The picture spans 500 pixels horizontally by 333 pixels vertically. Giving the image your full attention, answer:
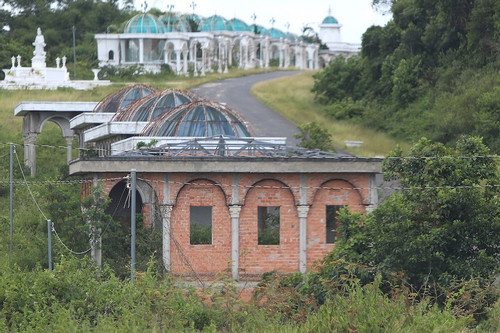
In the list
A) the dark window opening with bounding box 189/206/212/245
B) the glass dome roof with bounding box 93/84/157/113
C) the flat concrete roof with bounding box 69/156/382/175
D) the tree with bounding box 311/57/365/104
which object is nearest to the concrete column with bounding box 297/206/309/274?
the flat concrete roof with bounding box 69/156/382/175

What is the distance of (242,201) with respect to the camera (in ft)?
125

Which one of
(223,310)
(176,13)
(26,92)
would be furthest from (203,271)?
(176,13)

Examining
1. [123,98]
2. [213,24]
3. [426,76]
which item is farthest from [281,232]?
[213,24]

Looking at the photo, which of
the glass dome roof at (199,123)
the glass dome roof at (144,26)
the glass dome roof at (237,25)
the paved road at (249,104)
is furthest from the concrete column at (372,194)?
the glass dome roof at (237,25)

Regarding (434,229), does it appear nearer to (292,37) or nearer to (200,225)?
(200,225)

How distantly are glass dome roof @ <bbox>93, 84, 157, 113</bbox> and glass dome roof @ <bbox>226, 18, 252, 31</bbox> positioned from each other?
56549 mm

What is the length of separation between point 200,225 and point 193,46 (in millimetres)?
66610

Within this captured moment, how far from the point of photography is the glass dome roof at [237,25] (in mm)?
114594

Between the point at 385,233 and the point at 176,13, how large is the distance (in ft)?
313

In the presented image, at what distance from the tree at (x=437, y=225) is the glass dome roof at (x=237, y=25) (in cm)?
8151

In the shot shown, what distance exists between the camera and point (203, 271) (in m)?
37.7

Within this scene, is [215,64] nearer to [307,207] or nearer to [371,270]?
[307,207]

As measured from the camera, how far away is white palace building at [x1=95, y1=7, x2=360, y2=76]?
330 ft

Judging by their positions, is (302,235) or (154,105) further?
(154,105)
